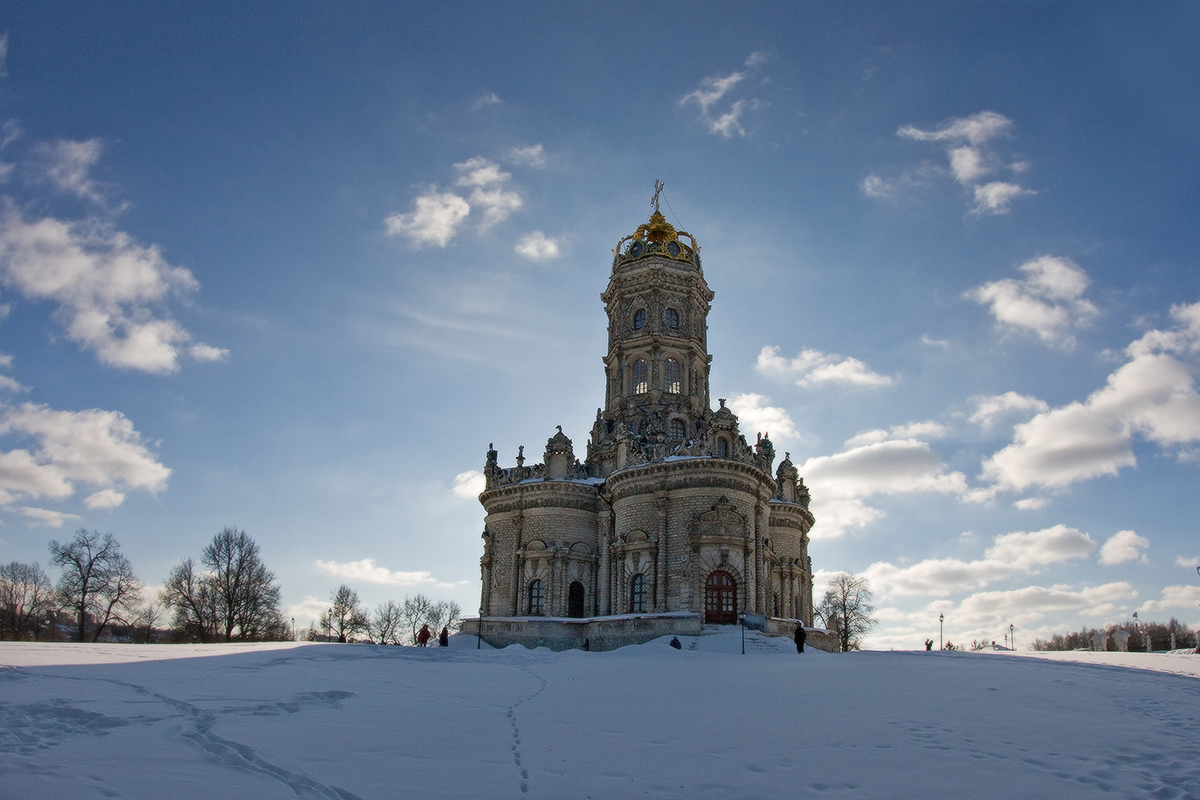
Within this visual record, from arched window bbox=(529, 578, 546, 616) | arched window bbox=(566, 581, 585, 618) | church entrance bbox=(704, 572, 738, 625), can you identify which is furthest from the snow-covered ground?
arched window bbox=(566, 581, 585, 618)

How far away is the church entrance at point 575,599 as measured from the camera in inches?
1566

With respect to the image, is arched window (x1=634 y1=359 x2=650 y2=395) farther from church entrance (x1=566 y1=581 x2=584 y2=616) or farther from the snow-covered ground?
the snow-covered ground

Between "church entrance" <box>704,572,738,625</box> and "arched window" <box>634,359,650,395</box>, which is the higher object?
"arched window" <box>634,359,650,395</box>

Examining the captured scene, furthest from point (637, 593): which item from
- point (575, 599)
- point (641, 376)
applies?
point (641, 376)

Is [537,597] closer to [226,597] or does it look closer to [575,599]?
[575,599]

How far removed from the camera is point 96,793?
634cm

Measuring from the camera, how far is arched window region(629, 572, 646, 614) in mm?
36438

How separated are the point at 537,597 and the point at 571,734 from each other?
3043cm

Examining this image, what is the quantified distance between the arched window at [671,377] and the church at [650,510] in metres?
0.07

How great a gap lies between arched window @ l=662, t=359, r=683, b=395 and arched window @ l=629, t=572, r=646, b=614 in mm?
12235

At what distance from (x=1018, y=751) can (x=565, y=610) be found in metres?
31.4

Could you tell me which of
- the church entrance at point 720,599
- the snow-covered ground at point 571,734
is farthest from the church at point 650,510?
the snow-covered ground at point 571,734

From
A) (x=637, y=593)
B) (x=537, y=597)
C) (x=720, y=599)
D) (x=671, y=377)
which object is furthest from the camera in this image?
(x=671, y=377)

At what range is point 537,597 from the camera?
131ft
